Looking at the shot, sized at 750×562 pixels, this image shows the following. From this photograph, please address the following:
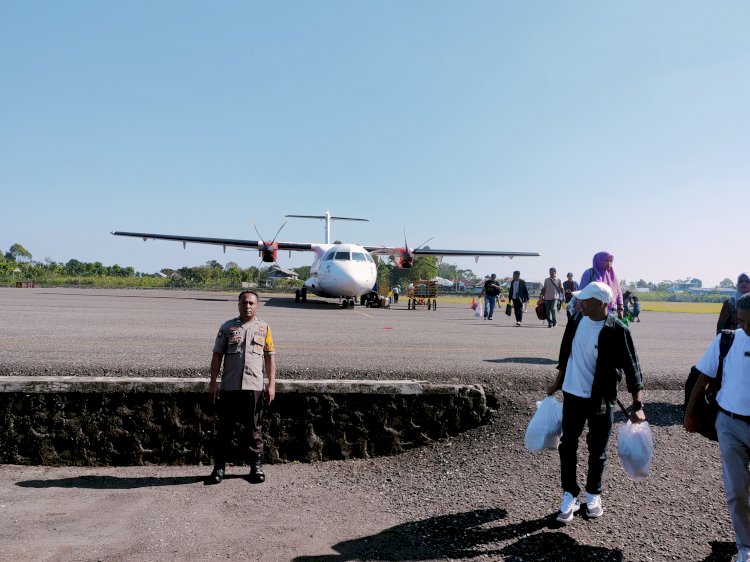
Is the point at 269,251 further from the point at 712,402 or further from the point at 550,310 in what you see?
the point at 712,402

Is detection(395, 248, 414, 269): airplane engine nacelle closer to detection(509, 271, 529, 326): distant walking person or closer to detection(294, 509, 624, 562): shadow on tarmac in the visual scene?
detection(509, 271, 529, 326): distant walking person

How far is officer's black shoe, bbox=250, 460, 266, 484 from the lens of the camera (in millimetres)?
5258

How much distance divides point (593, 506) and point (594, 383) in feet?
3.19

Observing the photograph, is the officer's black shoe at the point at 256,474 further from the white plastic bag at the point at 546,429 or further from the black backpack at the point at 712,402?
the black backpack at the point at 712,402

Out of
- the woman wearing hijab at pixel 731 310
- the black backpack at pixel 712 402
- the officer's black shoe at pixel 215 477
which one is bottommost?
the officer's black shoe at pixel 215 477

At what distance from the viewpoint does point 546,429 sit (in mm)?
4297

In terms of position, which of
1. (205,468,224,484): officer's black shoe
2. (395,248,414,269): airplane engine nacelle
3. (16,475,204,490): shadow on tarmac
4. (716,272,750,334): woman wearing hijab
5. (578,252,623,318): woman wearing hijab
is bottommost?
(16,475,204,490): shadow on tarmac

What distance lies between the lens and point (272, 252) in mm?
29781

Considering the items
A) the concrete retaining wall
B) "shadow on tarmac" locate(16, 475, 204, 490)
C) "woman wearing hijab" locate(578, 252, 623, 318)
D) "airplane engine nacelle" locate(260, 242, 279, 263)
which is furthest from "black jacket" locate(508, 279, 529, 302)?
"airplane engine nacelle" locate(260, 242, 279, 263)

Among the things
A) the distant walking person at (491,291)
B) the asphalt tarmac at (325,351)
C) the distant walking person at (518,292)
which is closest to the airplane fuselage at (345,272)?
the distant walking person at (491,291)

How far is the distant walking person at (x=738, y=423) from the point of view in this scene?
10.3ft

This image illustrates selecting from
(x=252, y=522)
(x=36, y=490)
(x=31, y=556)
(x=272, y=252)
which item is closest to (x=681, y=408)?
(x=252, y=522)

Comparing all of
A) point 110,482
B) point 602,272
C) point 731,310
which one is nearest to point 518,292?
point 602,272

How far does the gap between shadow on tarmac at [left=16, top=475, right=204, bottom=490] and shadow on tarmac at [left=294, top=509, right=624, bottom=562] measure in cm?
207
